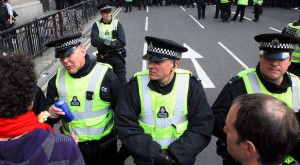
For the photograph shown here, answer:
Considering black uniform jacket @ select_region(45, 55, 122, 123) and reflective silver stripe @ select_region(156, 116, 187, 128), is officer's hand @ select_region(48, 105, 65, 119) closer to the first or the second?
black uniform jacket @ select_region(45, 55, 122, 123)

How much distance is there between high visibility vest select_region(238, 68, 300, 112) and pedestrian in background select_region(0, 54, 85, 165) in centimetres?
178

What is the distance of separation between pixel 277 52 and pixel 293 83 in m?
0.35

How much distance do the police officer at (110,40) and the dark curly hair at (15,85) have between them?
3.64 m

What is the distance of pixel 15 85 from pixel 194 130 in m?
1.55

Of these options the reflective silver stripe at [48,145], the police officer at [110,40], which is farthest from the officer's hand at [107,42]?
the reflective silver stripe at [48,145]

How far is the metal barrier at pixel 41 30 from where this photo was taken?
25.7ft

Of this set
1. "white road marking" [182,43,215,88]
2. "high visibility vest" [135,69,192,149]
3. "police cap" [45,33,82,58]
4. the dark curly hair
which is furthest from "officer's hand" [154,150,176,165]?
"white road marking" [182,43,215,88]

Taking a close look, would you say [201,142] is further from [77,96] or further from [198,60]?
[198,60]

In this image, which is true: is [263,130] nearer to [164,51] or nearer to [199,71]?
[164,51]

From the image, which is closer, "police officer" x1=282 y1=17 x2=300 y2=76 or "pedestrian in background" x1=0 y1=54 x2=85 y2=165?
"pedestrian in background" x1=0 y1=54 x2=85 y2=165

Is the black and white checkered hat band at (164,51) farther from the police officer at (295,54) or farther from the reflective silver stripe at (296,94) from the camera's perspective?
the police officer at (295,54)

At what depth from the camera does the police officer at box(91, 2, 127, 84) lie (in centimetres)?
536

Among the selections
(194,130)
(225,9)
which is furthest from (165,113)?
(225,9)

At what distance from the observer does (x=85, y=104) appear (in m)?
2.88
